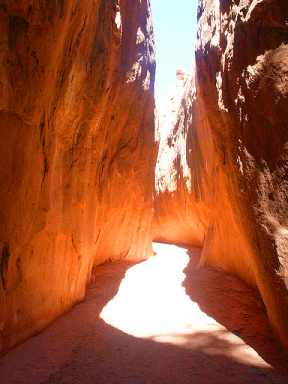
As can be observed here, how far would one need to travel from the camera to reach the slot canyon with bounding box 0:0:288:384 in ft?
9.46

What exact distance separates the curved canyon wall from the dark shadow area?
5.34 ft

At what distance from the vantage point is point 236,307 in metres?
4.28

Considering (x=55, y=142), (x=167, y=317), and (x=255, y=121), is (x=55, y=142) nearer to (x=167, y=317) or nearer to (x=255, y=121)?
(x=255, y=121)

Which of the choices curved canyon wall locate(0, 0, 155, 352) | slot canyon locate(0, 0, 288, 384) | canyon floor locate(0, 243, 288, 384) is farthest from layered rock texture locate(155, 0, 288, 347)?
curved canyon wall locate(0, 0, 155, 352)

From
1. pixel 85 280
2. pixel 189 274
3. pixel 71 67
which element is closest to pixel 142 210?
pixel 189 274

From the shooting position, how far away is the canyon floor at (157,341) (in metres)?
2.85

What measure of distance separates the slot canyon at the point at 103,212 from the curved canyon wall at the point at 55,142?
0.02 metres

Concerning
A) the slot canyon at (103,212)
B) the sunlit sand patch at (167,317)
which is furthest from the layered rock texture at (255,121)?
the sunlit sand patch at (167,317)

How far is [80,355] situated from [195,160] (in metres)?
7.28

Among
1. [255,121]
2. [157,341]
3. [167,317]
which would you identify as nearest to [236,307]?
[167,317]

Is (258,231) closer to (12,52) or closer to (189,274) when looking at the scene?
(12,52)

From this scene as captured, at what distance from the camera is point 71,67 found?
389 cm

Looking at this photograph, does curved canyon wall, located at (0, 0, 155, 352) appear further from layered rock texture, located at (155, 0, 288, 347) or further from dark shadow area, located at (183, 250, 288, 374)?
dark shadow area, located at (183, 250, 288, 374)

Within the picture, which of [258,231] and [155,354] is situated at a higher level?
[258,231]
